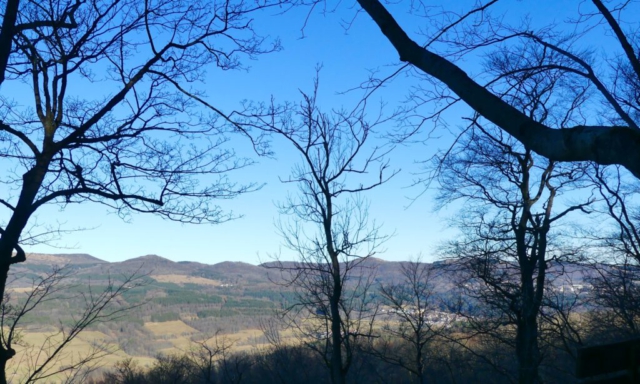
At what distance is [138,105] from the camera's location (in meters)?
6.35

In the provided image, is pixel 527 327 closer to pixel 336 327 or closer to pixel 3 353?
pixel 336 327

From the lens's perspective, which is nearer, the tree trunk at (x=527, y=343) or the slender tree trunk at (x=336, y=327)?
the slender tree trunk at (x=336, y=327)

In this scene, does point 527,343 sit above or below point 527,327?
below

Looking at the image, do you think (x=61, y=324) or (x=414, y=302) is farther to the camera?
(x=414, y=302)

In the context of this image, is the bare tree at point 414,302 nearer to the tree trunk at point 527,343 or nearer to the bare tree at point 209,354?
the tree trunk at point 527,343

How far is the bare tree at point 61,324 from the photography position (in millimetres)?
6044

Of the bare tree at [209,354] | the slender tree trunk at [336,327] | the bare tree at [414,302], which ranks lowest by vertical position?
the bare tree at [209,354]

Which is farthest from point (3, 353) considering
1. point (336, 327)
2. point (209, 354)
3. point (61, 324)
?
point (209, 354)

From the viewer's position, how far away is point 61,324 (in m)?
7.51

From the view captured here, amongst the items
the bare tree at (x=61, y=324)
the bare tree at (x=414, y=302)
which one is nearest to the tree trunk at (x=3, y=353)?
the bare tree at (x=61, y=324)

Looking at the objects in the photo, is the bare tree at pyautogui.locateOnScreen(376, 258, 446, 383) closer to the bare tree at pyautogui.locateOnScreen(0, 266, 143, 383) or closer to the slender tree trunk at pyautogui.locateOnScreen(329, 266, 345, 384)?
the slender tree trunk at pyautogui.locateOnScreen(329, 266, 345, 384)

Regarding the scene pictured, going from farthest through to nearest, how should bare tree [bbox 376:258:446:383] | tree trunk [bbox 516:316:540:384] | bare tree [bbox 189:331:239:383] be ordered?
bare tree [bbox 376:258:446:383] → tree trunk [bbox 516:316:540:384] → bare tree [bbox 189:331:239:383]

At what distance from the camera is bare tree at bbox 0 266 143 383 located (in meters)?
6.04

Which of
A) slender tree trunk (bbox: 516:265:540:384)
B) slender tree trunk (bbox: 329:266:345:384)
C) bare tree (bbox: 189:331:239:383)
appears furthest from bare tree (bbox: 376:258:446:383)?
slender tree trunk (bbox: 329:266:345:384)
